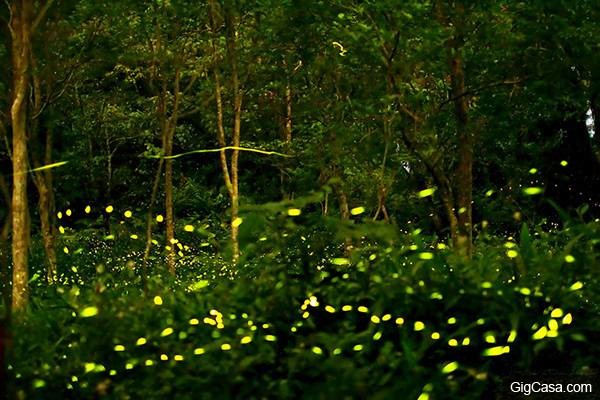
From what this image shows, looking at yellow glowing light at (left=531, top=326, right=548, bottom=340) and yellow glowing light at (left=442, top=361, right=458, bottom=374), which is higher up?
yellow glowing light at (left=531, top=326, right=548, bottom=340)

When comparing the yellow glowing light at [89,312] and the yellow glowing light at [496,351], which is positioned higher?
the yellow glowing light at [89,312]

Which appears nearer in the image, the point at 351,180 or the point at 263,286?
the point at 263,286

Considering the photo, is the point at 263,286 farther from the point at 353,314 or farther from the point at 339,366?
the point at 339,366

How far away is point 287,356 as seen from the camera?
5027 millimetres

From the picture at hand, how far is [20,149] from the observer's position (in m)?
10.1

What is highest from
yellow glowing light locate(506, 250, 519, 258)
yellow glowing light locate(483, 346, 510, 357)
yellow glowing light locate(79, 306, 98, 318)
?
yellow glowing light locate(506, 250, 519, 258)

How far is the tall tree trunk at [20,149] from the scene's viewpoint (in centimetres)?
974

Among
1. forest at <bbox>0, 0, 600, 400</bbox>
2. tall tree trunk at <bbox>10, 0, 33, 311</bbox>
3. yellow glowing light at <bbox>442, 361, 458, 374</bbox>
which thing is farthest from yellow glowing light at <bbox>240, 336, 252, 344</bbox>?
tall tree trunk at <bbox>10, 0, 33, 311</bbox>

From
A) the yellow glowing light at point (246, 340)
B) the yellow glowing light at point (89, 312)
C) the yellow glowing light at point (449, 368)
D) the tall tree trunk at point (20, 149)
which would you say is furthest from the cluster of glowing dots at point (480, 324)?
the tall tree trunk at point (20, 149)

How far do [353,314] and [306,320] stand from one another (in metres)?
0.28

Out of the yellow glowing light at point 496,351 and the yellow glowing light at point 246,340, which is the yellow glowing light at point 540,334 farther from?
the yellow glowing light at point 246,340

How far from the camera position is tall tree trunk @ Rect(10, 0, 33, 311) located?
9.74 metres

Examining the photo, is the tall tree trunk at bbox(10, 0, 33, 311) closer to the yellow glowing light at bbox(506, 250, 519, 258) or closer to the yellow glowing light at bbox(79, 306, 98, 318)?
the yellow glowing light at bbox(79, 306, 98, 318)

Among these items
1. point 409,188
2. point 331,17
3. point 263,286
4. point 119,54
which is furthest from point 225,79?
point 263,286
